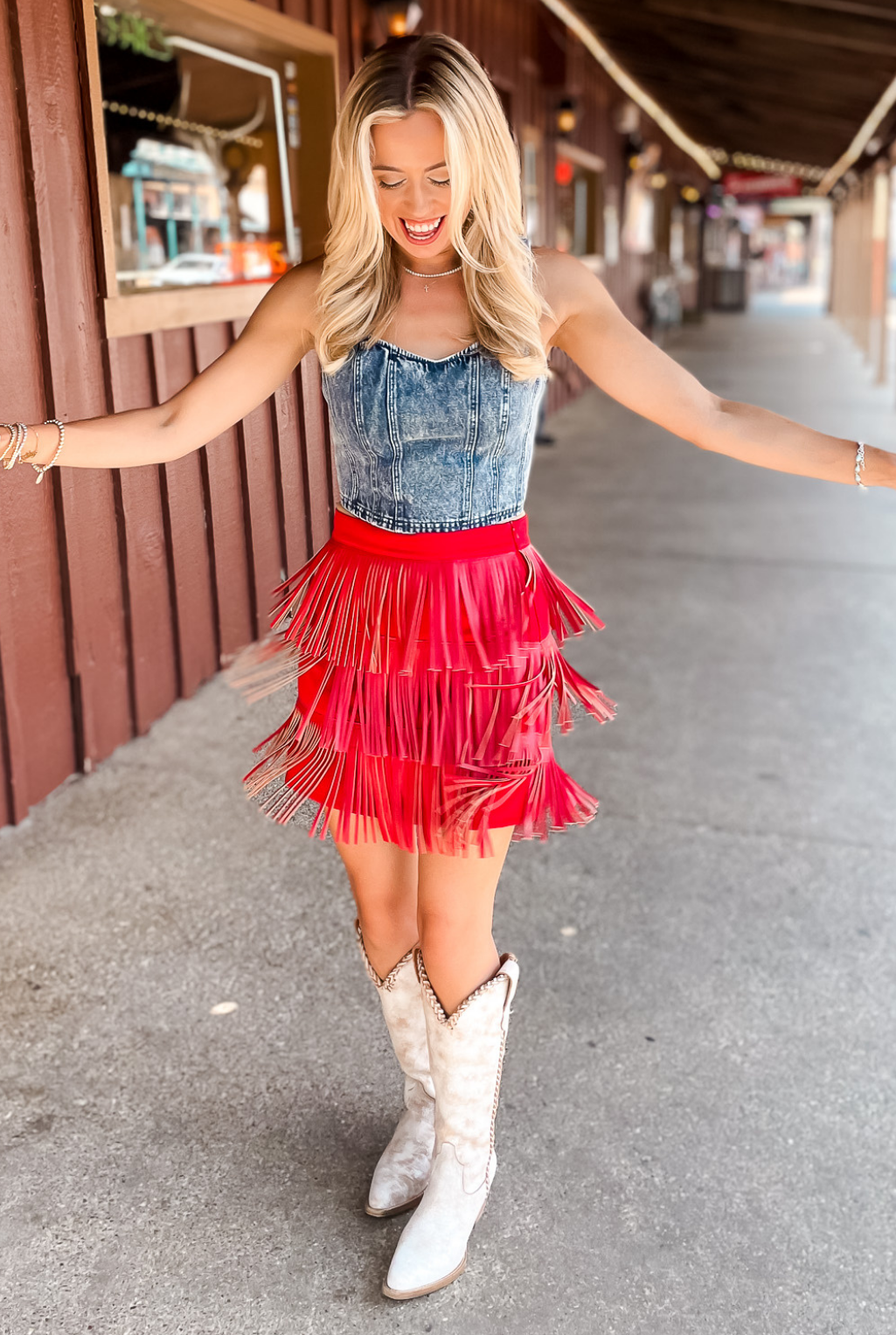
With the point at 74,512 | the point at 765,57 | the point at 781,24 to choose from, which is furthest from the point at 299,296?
the point at 765,57

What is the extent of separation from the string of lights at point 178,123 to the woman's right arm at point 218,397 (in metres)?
2.65

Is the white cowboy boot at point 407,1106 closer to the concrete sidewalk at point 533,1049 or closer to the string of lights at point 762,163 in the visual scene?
the concrete sidewalk at point 533,1049

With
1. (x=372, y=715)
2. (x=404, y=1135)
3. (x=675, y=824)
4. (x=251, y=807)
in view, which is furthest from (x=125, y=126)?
(x=404, y=1135)

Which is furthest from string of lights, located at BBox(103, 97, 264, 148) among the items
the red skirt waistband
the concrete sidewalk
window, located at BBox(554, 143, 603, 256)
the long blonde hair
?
window, located at BBox(554, 143, 603, 256)

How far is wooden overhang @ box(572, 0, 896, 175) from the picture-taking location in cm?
797

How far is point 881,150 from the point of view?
12.3m

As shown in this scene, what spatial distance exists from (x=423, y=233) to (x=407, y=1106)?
129 cm

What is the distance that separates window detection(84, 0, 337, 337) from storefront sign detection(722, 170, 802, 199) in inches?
1115

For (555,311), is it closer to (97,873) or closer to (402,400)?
(402,400)

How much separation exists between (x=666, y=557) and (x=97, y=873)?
3683 mm

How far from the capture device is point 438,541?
1582mm

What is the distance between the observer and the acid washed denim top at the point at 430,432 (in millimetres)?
1527

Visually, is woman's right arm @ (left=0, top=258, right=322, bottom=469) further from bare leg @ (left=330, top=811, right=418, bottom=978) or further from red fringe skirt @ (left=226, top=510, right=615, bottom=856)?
bare leg @ (left=330, top=811, right=418, bottom=978)

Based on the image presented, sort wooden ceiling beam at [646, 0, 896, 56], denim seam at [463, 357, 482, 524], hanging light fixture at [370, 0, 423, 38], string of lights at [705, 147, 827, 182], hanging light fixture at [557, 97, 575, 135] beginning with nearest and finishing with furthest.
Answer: denim seam at [463, 357, 482, 524] < hanging light fixture at [370, 0, 423, 38] < wooden ceiling beam at [646, 0, 896, 56] < hanging light fixture at [557, 97, 575, 135] < string of lights at [705, 147, 827, 182]
